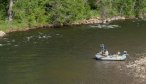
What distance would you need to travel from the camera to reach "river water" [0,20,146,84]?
54.2m

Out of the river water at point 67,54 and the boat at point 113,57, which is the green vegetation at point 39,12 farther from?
the boat at point 113,57

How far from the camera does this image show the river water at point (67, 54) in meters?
54.2

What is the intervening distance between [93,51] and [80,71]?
12135 mm

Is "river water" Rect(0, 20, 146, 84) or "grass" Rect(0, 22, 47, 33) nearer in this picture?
"river water" Rect(0, 20, 146, 84)

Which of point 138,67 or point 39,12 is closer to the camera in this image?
point 138,67

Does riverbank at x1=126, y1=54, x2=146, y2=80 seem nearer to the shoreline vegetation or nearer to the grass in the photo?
the grass

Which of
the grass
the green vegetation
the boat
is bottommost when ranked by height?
the boat

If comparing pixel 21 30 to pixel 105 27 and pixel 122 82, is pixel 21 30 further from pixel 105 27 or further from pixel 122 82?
pixel 122 82

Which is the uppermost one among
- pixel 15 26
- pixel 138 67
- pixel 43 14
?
pixel 43 14

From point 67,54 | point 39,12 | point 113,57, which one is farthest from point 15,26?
point 113,57

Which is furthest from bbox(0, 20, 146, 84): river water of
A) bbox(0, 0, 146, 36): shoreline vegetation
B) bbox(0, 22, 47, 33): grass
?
bbox(0, 0, 146, 36): shoreline vegetation

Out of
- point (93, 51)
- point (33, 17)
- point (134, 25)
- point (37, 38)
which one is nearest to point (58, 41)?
point (37, 38)

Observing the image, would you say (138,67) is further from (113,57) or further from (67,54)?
(67,54)

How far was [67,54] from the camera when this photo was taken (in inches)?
2643
